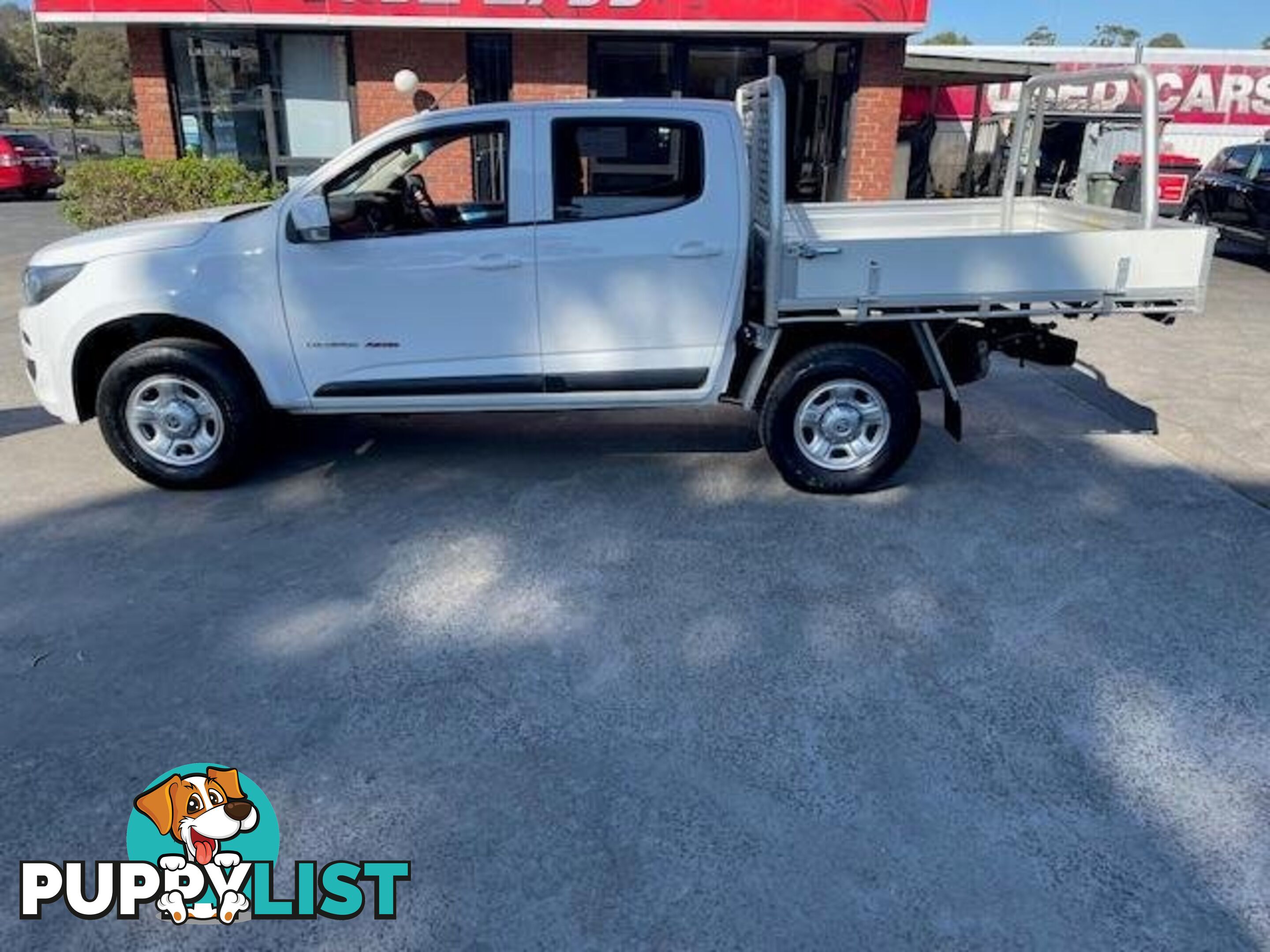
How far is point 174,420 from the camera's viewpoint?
512cm

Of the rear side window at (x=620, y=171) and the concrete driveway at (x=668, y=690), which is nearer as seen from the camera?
the concrete driveway at (x=668, y=690)

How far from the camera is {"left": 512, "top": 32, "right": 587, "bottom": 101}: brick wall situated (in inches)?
454

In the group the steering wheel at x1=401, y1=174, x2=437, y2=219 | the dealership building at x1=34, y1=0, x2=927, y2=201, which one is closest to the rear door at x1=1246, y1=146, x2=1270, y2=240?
the dealership building at x1=34, y1=0, x2=927, y2=201

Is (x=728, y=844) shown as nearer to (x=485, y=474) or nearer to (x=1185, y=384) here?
(x=485, y=474)

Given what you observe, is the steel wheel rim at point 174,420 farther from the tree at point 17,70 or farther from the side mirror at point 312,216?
the tree at point 17,70

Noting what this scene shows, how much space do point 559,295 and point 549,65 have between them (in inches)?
304

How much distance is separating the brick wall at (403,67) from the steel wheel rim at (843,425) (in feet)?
26.0

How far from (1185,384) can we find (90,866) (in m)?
7.91

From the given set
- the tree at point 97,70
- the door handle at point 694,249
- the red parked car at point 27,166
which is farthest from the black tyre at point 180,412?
the tree at point 97,70

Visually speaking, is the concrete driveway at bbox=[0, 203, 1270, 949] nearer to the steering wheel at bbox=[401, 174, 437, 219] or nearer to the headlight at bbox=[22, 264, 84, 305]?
the headlight at bbox=[22, 264, 84, 305]

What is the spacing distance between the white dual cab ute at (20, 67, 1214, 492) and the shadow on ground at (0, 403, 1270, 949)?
0.50 metres

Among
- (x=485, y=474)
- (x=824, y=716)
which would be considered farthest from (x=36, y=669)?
(x=824, y=716)

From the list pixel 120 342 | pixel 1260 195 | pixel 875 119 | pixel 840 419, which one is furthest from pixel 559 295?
pixel 1260 195

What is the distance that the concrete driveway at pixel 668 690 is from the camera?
2.63 metres
